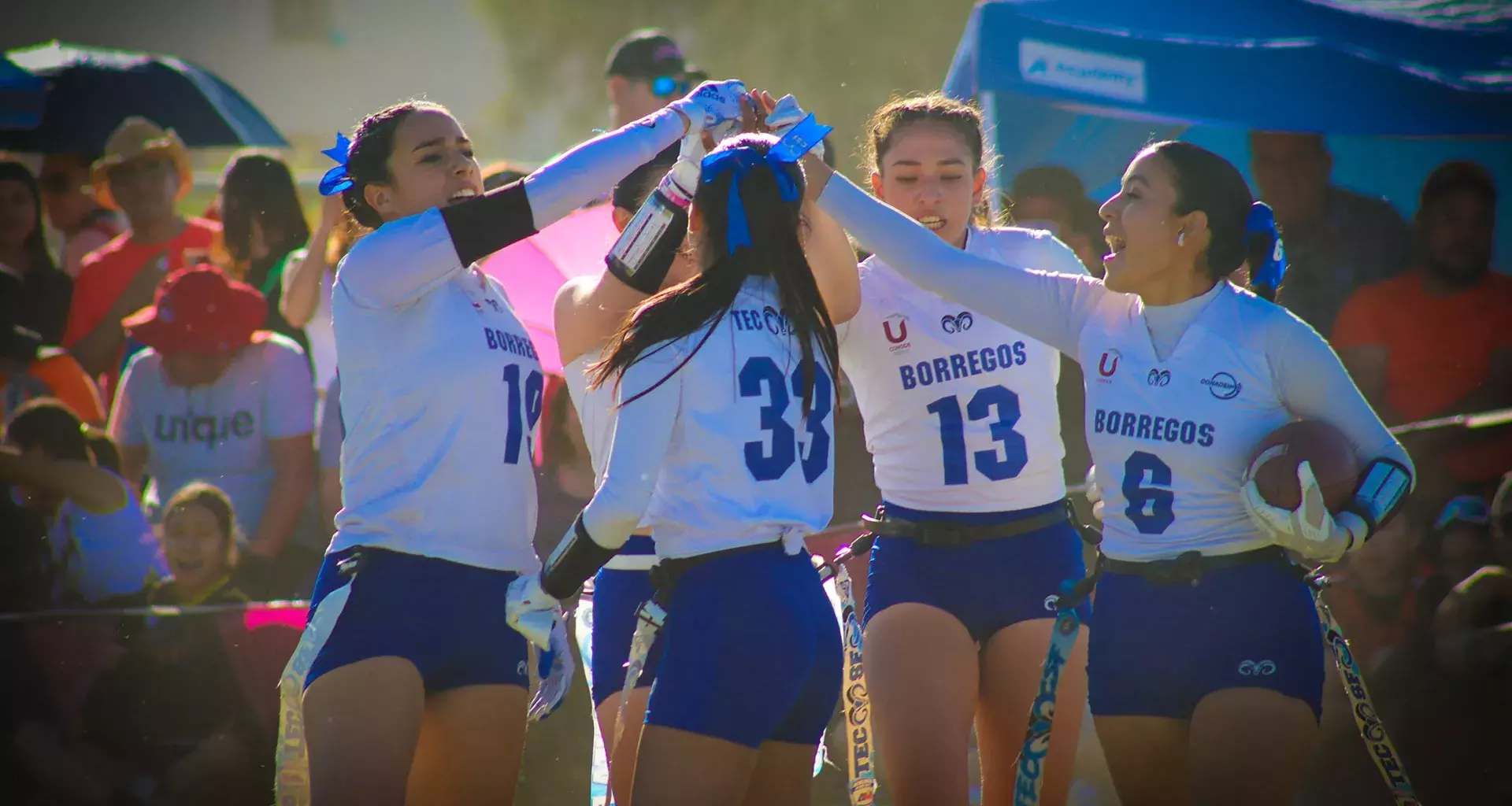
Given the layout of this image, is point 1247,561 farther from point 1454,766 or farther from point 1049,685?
point 1454,766

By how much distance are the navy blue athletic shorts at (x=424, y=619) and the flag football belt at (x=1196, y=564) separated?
1678 millimetres

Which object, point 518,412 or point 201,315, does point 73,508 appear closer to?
point 201,315

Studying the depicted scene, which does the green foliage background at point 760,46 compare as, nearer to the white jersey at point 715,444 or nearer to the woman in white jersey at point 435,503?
the woman in white jersey at point 435,503

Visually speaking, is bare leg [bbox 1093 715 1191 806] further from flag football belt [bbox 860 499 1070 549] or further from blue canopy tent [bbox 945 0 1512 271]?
blue canopy tent [bbox 945 0 1512 271]

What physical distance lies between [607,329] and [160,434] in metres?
3.94

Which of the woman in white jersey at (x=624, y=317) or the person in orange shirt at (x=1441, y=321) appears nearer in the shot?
the woman in white jersey at (x=624, y=317)

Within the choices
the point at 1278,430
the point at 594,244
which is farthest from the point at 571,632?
the point at 1278,430

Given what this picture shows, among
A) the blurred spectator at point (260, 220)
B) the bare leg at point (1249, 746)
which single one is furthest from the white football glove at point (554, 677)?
the blurred spectator at point (260, 220)

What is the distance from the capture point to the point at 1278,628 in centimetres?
356

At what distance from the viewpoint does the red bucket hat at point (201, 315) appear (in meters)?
6.71

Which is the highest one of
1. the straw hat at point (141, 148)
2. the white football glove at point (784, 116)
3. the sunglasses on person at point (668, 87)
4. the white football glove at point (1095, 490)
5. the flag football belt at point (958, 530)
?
the sunglasses on person at point (668, 87)

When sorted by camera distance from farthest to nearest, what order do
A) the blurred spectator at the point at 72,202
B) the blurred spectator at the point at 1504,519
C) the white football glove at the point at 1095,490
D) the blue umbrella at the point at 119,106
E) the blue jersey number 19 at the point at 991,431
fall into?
the blurred spectator at the point at 72,202 → the blue umbrella at the point at 119,106 → the blurred spectator at the point at 1504,519 → the blue jersey number 19 at the point at 991,431 → the white football glove at the point at 1095,490

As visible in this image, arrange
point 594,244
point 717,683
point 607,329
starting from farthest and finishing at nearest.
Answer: point 594,244, point 607,329, point 717,683

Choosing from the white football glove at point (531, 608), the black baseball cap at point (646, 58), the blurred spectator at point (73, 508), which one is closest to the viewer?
the white football glove at point (531, 608)
